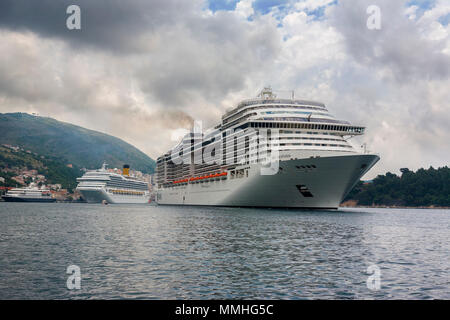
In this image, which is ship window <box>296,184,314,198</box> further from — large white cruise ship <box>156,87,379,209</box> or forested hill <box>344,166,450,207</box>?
forested hill <box>344,166,450,207</box>

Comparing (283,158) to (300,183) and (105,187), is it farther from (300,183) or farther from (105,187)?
(105,187)

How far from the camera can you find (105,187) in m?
158

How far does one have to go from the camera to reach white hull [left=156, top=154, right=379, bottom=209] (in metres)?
51.9

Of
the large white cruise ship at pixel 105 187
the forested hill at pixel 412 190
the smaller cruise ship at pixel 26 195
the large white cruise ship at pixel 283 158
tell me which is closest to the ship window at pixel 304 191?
the large white cruise ship at pixel 283 158

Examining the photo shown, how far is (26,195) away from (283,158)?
15892cm

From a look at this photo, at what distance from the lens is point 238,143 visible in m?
68.4

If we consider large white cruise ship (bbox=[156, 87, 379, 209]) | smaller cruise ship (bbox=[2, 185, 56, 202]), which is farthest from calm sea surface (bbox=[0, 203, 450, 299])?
smaller cruise ship (bbox=[2, 185, 56, 202])

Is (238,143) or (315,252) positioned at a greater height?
(238,143)

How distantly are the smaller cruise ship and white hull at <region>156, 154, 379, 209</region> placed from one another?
136m

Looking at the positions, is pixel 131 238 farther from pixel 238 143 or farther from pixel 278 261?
pixel 238 143

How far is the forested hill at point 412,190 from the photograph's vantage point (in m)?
177

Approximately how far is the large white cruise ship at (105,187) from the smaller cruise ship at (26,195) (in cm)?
3233
